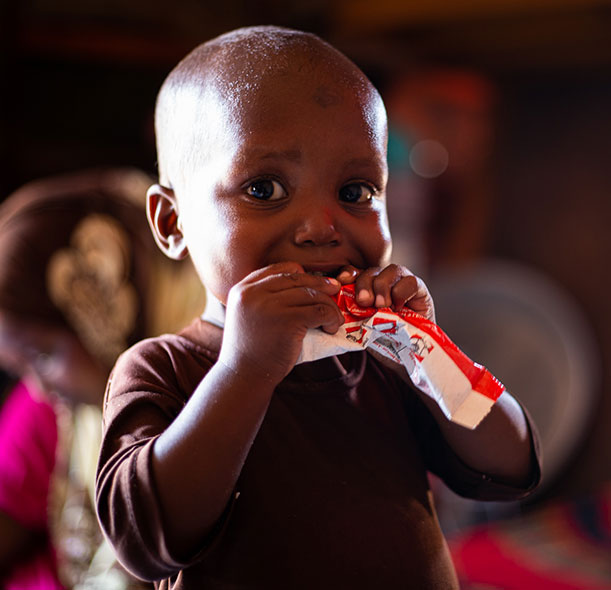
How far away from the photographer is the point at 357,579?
0.47 metres

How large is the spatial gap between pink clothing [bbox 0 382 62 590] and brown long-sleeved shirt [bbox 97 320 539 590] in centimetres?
86

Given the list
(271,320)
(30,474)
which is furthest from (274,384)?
(30,474)

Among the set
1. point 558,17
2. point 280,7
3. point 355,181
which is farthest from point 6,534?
point 558,17

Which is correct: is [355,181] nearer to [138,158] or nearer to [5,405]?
[5,405]

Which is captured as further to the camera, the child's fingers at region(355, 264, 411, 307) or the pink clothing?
the pink clothing

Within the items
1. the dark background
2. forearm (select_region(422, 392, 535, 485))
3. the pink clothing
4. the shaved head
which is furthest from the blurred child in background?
forearm (select_region(422, 392, 535, 485))

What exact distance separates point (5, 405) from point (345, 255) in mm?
1187

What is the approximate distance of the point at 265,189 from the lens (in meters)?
0.47

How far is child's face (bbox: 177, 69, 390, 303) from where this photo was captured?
467 mm

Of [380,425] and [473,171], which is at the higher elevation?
[380,425]

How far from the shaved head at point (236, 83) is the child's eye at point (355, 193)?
46 mm

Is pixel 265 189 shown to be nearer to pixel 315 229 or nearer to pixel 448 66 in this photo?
pixel 315 229

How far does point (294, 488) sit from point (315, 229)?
18 centimetres

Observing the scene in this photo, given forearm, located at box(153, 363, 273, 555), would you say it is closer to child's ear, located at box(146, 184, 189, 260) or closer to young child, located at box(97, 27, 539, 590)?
young child, located at box(97, 27, 539, 590)
